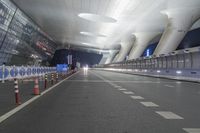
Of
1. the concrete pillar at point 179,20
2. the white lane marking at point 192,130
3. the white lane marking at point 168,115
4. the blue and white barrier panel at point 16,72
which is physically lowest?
the white lane marking at point 192,130

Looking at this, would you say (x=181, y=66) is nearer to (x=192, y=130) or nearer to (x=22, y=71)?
(x=22, y=71)

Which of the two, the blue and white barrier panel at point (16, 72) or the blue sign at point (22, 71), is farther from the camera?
the blue sign at point (22, 71)

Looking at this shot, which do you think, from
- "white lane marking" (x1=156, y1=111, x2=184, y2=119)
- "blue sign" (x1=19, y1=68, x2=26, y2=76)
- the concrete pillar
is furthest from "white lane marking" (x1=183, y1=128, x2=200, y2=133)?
the concrete pillar

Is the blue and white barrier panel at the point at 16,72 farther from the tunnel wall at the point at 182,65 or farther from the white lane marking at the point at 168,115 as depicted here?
the white lane marking at the point at 168,115

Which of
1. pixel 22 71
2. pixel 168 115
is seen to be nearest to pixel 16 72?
pixel 22 71

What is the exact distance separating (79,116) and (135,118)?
1467mm

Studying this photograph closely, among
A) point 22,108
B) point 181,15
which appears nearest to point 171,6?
point 181,15

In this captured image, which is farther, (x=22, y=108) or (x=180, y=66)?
(x=180, y=66)

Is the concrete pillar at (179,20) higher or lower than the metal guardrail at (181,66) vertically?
higher

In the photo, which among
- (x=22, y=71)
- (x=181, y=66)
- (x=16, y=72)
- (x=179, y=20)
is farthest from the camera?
(x=179, y=20)

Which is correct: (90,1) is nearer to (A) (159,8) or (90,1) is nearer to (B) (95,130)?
(A) (159,8)

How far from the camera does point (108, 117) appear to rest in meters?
8.72

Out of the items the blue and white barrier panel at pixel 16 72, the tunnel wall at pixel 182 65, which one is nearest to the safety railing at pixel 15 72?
the blue and white barrier panel at pixel 16 72

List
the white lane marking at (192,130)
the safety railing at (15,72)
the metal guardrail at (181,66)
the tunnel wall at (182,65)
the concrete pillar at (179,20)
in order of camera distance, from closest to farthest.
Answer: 1. the white lane marking at (192,130)
2. the safety railing at (15,72)
3. the tunnel wall at (182,65)
4. the metal guardrail at (181,66)
5. the concrete pillar at (179,20)
